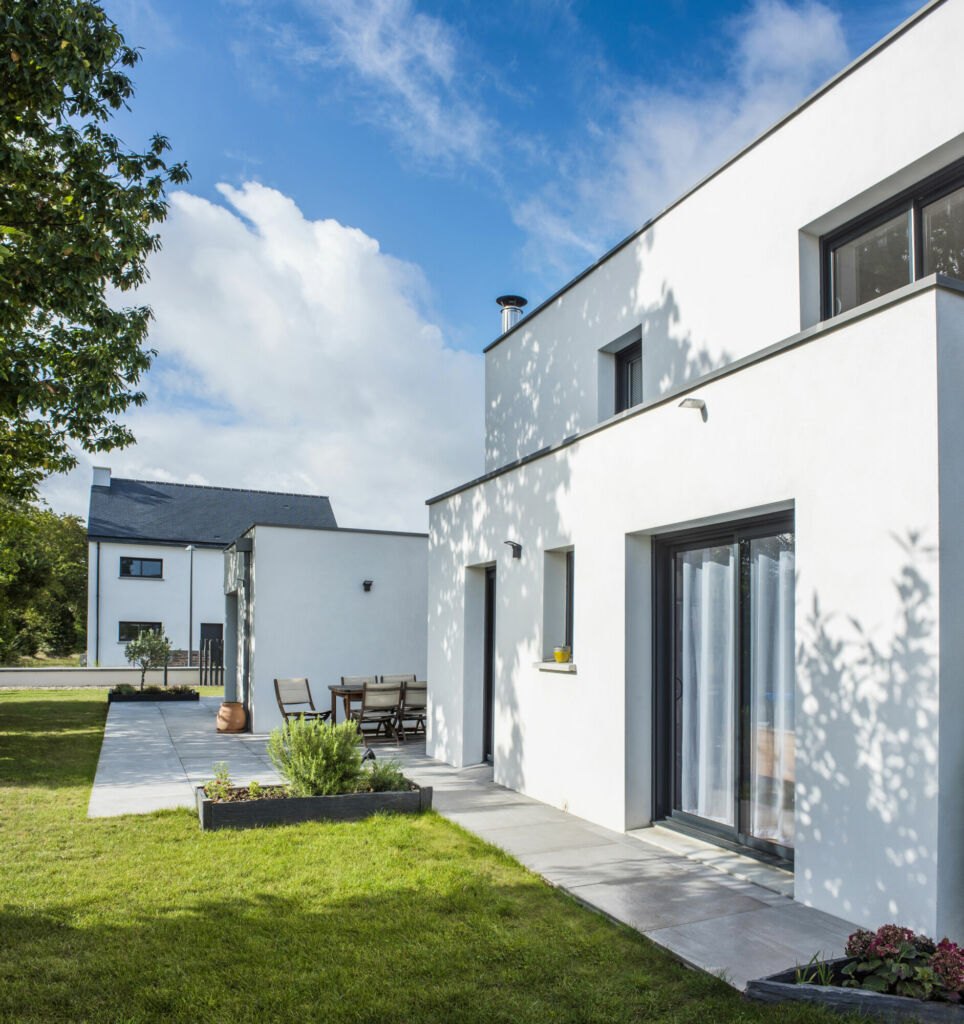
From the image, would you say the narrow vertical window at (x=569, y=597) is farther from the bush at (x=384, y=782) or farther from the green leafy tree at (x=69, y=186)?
the green leafy tree at (x=69, y=186)

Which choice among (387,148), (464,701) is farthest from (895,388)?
→ (387,148)

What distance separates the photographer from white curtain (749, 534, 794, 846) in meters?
5.34

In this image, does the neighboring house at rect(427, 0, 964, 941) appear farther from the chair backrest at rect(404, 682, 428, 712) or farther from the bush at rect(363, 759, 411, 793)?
the chair backrest at rect(404, 682, 428, 712)

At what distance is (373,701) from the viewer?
40.2 feet

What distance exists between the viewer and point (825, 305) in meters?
6.91

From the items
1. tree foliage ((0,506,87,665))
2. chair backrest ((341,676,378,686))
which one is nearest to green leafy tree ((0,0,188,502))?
chair backrest ((341,676,378,686))

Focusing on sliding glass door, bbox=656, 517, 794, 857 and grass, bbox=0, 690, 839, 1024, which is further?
sliding glass door, bbox=656, 517, 794, 857

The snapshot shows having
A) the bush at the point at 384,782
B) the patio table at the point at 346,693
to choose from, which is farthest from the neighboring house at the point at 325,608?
the bush at the point at 384,782

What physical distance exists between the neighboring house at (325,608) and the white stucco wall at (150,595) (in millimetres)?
19331

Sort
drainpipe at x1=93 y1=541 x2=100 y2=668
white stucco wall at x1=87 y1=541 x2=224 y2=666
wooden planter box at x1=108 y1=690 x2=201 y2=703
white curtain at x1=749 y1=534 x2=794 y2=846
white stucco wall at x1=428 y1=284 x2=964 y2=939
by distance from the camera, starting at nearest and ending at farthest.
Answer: white stucco wall at x1=428 y1=284 x2=964 y2=939, white curtain at x1=749 y1=534 x2=794 y2=846, wooden planter box at x1=108 y1=690 x2=201 y2=703, drainpipe at x1=93 y1=541 x2=100 y2=668, white stucco wall at x1=87 y1=541 x2=224 y2=666

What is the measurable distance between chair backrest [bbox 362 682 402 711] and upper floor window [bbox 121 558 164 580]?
79.6 feet

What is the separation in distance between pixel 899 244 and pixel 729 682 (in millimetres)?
3694

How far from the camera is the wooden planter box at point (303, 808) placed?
21.7 feet

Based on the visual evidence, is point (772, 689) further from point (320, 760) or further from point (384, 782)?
point (320, 760)
